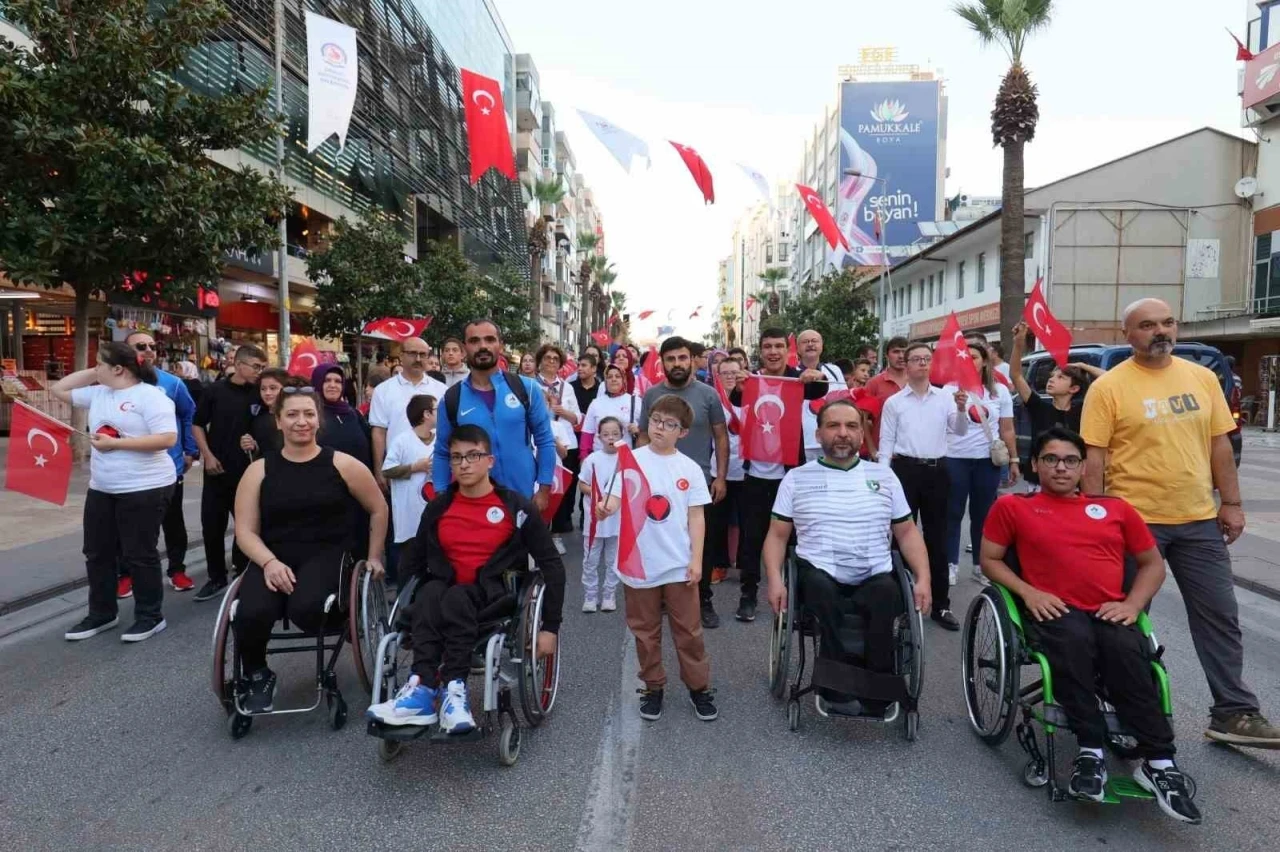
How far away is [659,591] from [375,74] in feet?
94.7

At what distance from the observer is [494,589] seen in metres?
3.55

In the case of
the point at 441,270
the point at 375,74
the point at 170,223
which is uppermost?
the point at 375,74

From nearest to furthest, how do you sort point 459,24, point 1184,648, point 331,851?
point 331,851 < point 1184,648 < point 459,24

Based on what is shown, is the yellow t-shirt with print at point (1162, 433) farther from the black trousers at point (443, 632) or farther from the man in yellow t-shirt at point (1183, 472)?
the black trousers at point (443, 632)

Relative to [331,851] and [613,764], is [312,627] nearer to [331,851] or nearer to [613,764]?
[331,851]

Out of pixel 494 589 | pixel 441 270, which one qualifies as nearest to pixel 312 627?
pixel 494 589

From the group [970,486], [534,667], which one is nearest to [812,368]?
[970,486]

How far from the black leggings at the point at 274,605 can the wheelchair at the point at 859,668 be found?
7.15 feet

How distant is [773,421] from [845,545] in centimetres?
192

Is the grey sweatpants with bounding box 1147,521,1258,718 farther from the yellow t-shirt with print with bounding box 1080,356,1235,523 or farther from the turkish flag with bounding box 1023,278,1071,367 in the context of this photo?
the turkish flag with bounding box 1023,278,1071,367

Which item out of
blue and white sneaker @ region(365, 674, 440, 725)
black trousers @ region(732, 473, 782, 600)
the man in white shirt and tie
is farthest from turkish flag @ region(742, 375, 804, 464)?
blue and white sneaker @ region(365, 674, 440, 725)

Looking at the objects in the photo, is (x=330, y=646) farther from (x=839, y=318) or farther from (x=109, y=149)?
(x=839, y=318)

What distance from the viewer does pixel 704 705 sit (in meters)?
3.76

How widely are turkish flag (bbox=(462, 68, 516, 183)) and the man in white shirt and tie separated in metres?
7.63
